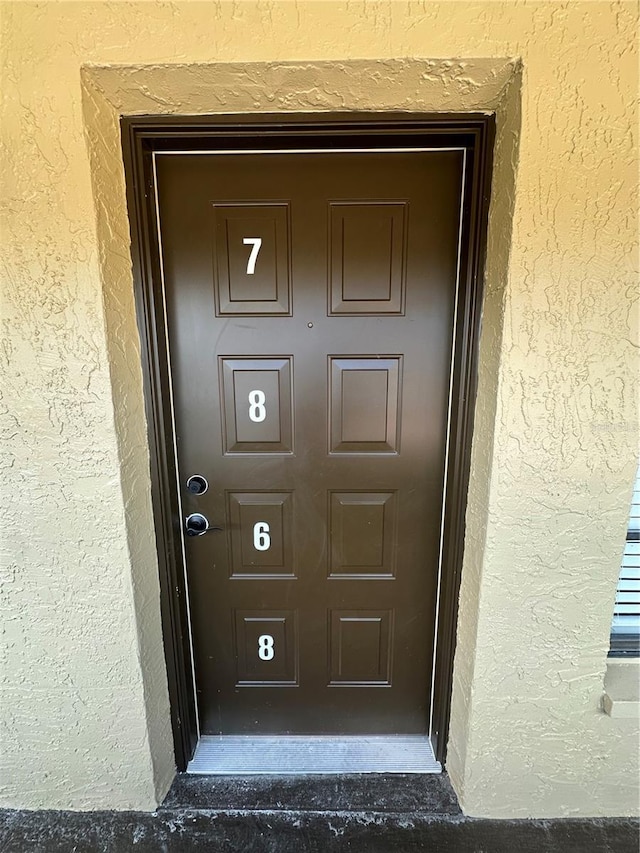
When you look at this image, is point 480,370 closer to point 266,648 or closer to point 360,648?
point 360,648

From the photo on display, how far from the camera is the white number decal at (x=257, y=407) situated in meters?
1.71

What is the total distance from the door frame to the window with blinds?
0.65 metres

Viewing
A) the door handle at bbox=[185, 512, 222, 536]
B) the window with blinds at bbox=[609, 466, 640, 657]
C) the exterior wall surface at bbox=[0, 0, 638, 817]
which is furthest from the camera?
the door handle at bbox=[185, 512, 222, 536]

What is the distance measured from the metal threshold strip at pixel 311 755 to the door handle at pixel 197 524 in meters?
1.06

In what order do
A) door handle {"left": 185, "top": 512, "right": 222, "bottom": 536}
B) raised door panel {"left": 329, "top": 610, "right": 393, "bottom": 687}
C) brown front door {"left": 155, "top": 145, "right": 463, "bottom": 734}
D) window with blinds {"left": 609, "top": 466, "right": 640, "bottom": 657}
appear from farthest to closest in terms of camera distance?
raised door panel {"left": 329, "top": 610, "right": 393, "bottom": 687}
door handle {"left": 185, "top": 512, "right": 222, "bottom": 536}
window with blinds {"left": 609, "top": 466, "right": 640, "bottom": 657}
brown front door {"left": 155, "top": 145, "right": 463, "bottom": 734}

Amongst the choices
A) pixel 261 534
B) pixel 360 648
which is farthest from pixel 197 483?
pixel 360 648

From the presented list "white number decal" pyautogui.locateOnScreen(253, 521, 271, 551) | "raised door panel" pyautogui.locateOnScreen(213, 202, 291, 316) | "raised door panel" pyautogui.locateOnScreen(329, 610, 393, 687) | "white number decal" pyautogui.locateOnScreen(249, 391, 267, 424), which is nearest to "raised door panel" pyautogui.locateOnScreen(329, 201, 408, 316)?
"raised door panel" pyautogui.locateOnScreen(213, 202, 291, 316)

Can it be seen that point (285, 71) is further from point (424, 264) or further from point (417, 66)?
point (424, 264)

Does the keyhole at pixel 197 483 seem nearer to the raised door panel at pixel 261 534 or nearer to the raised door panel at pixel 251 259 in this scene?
the raised door panel at pixel 261 534

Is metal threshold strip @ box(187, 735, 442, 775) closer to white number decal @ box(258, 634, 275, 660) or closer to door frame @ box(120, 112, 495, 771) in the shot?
door frame @ box(120, 112, 495, 771)

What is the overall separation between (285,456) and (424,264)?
0.93m

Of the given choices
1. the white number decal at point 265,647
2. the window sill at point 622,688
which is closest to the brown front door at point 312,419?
the white number decal at point 265,647

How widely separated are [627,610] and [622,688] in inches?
11.4

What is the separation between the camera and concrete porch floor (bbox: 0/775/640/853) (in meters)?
1.62
